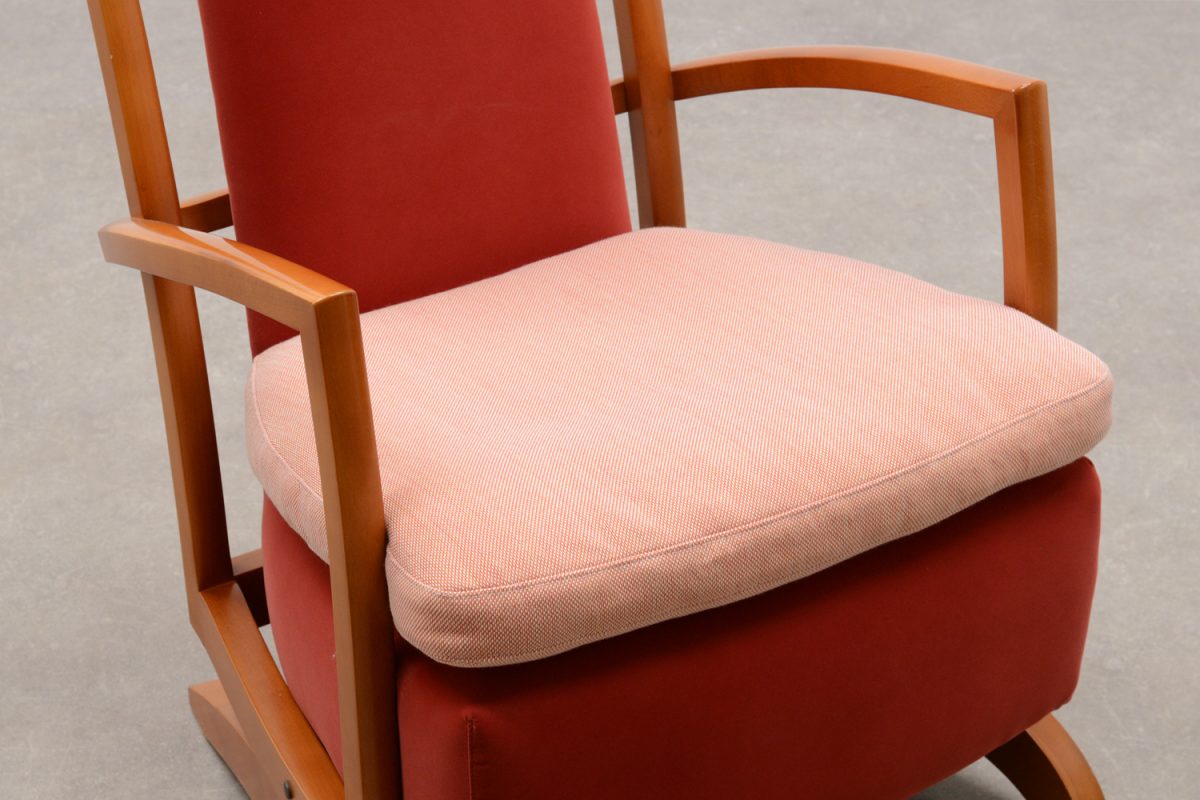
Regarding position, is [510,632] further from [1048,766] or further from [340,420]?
[1048,766]

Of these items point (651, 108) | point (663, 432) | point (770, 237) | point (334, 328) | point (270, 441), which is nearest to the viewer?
point (334, 328)

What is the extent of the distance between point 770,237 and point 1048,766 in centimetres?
104

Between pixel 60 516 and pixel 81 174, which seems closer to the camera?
pixel 60 516

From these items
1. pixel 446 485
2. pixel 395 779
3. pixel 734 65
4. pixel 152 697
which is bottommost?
pixel 152 697

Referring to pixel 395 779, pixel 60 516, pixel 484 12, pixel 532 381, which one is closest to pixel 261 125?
pixel 484 12

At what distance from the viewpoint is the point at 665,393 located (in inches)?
40.6

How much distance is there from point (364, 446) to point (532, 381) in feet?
0.61


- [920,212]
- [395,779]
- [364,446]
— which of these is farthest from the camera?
[920,212]

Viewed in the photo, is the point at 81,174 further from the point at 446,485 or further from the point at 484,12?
the point at 446,485

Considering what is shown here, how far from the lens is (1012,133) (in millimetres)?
1132

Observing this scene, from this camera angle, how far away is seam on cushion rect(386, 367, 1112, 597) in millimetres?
887

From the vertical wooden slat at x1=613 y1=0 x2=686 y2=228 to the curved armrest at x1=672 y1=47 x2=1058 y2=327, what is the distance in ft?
0.64

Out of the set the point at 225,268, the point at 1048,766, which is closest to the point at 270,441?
the point at 225,268

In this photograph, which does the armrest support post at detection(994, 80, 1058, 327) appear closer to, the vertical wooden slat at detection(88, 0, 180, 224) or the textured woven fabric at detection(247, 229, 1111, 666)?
the textured woven fabric at detection(247, 229, 1111, 666)
